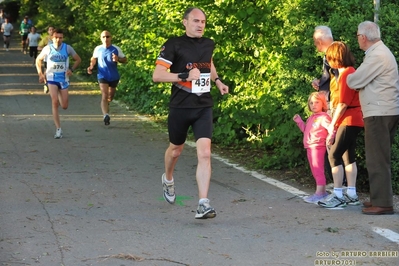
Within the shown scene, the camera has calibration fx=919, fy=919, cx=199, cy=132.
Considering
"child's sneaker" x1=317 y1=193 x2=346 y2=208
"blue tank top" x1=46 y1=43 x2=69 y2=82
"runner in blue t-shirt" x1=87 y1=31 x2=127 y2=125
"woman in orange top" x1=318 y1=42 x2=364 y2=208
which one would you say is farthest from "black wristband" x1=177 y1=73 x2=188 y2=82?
"runner in blue t-shirt" x1=87 y1=31 x2=127 y2=125

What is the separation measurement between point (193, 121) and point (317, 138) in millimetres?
1488

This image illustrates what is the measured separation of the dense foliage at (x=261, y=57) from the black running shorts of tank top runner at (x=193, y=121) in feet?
6.19

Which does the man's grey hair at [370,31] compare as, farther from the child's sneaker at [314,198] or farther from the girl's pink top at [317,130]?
the child's sneaker at [314,198]

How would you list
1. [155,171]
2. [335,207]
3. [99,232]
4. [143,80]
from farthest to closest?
[143,80] → [155,171] → [335,207] → [99,232]

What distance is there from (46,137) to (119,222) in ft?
22.9

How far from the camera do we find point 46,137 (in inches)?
596

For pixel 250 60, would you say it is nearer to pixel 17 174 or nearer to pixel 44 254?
pixel 17 174

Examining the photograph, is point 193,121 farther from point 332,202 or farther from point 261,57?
point 261,57

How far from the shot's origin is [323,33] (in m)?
9.62

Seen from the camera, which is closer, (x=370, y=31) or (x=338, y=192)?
(x=370, y=31)

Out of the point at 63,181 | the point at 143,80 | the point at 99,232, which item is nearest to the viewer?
the point at 99,232

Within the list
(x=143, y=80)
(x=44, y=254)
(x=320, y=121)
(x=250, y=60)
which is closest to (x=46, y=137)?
(x=250, y=60)

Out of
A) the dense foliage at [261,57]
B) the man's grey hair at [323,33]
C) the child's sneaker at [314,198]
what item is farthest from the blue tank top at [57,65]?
the child's sneaker at [314,198]

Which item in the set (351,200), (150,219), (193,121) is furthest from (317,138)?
(150,219)
